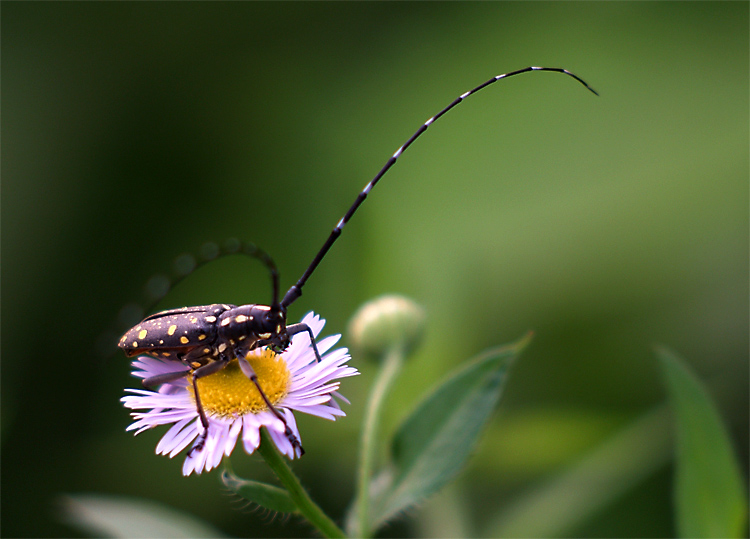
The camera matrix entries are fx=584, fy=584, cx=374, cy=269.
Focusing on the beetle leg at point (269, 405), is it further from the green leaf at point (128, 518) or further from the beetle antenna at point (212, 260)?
the green leaf at point (128, 518)

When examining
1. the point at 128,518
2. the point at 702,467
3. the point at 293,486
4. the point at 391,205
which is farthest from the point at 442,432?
the point at 391,205

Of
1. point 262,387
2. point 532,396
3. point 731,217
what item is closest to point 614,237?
point 731,217

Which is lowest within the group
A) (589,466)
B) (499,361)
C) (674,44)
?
(589,466)

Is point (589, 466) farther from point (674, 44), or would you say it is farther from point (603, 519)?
point (674, 44)

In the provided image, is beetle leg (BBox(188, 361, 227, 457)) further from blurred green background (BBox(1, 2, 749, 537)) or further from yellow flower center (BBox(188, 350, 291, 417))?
blurred green background (BBox(1, 2, 749, 537))

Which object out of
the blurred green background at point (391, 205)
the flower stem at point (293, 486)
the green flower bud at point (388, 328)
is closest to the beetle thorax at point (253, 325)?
the flower stem at point (293, 486)

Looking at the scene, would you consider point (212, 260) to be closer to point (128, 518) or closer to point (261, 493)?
point (261, 493)
